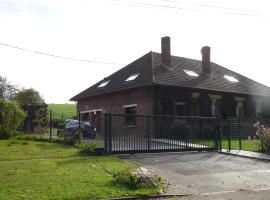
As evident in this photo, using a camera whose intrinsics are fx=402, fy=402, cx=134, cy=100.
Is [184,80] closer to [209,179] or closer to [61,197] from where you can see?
[209,179]

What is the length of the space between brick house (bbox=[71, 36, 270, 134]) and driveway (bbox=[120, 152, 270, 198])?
37.4ft

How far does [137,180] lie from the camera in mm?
10031

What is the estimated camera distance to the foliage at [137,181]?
9961 millimetres

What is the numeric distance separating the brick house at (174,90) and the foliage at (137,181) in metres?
17.6

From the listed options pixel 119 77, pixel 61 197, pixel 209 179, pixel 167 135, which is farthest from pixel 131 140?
pixel 119 77

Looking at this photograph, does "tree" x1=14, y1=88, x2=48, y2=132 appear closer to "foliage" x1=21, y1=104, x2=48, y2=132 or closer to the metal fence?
"foliage" x1=21, y1=104, x2=48, y2=132

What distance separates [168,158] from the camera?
1602 cm

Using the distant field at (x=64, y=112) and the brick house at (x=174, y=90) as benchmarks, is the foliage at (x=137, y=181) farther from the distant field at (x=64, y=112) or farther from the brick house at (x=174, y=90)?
the distant field at (x=64, y=112)

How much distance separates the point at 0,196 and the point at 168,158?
855 centimetres

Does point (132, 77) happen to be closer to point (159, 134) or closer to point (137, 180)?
point (159, 134)

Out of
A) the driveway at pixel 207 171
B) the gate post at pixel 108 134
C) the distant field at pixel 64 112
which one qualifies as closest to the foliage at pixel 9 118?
the gate post at pixel 108 134

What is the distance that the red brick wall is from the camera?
28.9 meters

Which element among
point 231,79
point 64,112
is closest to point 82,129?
point 231,79

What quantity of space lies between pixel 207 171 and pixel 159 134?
17.0 feet
